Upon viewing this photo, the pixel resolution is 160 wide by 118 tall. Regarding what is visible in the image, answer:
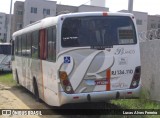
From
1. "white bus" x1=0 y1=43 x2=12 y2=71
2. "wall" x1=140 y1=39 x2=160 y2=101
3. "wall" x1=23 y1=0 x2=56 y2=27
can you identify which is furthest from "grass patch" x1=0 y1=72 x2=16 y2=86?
"wall" x1=23 y1=0 x2=56 y2=27

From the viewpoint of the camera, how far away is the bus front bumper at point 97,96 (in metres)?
9.85

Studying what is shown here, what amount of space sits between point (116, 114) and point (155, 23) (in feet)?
279

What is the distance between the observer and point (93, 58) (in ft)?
33.0

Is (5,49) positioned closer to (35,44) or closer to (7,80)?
(7,80)

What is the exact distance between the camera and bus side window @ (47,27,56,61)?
1048cm

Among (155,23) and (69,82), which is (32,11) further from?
(69,82)

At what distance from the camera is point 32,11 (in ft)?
255

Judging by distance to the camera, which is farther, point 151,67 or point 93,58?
point 151,67

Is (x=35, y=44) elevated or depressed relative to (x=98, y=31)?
depressed

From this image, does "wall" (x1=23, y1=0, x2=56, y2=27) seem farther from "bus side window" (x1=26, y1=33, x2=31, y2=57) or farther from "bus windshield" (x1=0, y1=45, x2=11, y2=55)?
"bus side window" (x1=26, y1=33, x2=31, y2=57)

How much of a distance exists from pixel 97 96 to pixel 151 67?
3339 millimetres

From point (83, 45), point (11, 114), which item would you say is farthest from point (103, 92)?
point (11, 114)

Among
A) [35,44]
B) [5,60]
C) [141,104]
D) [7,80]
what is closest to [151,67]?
[141,104]

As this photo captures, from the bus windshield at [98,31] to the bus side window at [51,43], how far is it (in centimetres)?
48
